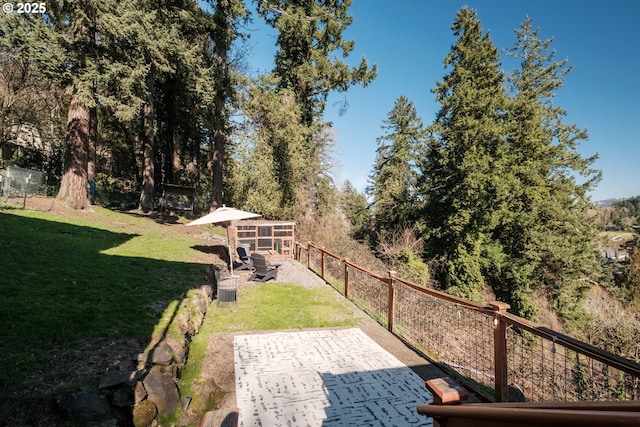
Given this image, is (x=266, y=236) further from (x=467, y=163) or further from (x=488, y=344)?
(x=467, y=163)

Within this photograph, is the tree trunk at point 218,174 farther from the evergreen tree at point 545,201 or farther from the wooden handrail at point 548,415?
the wooden handrail at point 548,415

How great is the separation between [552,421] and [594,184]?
88.3ft

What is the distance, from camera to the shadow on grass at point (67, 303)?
11.3ft

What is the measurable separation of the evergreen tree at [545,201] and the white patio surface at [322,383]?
16.6 metres

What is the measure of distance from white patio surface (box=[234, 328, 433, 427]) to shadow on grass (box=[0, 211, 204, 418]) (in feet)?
5.46

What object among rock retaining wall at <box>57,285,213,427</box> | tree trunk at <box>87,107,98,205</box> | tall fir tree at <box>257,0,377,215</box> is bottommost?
rock retaining wall at <box>57,285,213,427</box>

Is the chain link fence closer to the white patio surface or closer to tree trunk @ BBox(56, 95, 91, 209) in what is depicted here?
tree trunk @ BBox(56, 95, 91, 209)

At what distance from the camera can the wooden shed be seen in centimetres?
1330

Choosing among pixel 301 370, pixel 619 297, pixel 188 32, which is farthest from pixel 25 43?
pixel 619 297

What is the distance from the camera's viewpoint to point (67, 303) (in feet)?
16.3

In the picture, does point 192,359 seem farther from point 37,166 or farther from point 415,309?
point 37,166

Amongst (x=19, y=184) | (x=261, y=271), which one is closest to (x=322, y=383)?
(x=261, y=271)

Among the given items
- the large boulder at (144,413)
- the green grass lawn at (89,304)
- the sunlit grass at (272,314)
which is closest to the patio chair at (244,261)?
the green grass lawn at (89,304)

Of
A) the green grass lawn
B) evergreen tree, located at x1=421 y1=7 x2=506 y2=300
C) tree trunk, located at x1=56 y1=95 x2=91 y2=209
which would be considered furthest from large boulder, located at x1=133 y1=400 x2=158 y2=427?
evergreen tree, located at x1=421 y1=7 x2=506 y2=300
